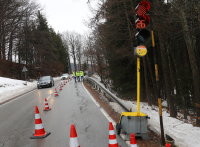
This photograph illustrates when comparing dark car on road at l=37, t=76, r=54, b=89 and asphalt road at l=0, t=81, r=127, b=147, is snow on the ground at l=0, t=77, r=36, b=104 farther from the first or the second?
asphalt road at l=0, t=81, r=127, b=147

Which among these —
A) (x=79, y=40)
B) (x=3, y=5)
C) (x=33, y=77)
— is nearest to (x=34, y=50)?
(x=33, y=77)

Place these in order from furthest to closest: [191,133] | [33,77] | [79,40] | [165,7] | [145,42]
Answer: [79,40] → [33,77] → [165,7] → [191,133] → [145,42]

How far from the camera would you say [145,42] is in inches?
254

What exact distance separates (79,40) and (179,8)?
84826 millimetres

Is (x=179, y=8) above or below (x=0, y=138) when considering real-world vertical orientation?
above

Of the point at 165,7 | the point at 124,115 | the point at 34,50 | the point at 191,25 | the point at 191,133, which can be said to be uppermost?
the point at 34,50

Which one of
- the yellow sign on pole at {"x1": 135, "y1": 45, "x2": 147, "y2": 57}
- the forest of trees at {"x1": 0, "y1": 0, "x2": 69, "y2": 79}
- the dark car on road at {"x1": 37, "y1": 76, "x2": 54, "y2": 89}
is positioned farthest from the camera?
the forest of trees at {"x1": 0, "y1": 0, "x2": 69, "y2": 79}

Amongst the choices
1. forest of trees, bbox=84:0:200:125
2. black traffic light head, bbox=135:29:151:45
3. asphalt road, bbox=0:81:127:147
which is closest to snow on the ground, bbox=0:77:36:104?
forest of trees, bbox=84:0:200:125

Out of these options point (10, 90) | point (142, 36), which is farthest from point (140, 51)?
point (10, 90)

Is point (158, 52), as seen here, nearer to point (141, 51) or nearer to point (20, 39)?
point (141, 51)

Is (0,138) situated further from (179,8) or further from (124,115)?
(179,8)

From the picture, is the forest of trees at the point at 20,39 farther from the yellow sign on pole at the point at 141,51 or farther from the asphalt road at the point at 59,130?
the yellow sign on pole at the point at 141,51

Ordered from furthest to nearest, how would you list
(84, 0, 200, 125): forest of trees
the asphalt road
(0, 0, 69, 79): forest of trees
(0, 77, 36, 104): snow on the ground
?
(0, 0, 69, 79): forest of trees → (0, 77, 36, 104): snow on the ground → (84, 0, 200, 125): forest of trees → the asphalt road

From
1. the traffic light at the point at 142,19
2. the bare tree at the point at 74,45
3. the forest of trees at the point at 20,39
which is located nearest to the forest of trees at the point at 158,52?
the traffic light at the point at 142,19
